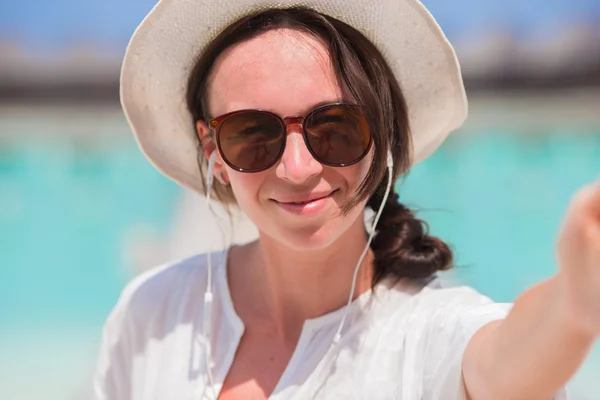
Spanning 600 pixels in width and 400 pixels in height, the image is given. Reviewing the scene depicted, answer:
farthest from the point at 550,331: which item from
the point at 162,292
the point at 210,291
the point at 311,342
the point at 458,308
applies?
the point at 162,292

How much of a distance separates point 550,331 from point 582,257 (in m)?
0.20

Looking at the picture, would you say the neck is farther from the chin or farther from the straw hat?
the straw hat

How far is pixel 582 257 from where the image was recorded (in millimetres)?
851

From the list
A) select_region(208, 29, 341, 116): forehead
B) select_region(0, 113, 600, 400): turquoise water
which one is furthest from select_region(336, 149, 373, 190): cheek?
select_region(0, 113, 600, 400): turquoise water

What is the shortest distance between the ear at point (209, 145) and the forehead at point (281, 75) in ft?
0.64

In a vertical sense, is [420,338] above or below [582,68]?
above

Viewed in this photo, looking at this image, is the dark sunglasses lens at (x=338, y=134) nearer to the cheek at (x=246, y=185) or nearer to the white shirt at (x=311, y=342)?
the cheek at (x=246, y=185)

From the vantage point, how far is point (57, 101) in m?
17.0

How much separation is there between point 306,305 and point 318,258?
5.3 inches

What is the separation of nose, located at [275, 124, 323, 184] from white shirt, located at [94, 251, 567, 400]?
37cm

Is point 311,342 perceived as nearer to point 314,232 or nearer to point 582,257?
point 314,232

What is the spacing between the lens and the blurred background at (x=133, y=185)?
236 inches

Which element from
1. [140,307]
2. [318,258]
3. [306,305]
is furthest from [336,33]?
[140,307]

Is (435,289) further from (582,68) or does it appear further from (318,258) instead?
(582,68)
